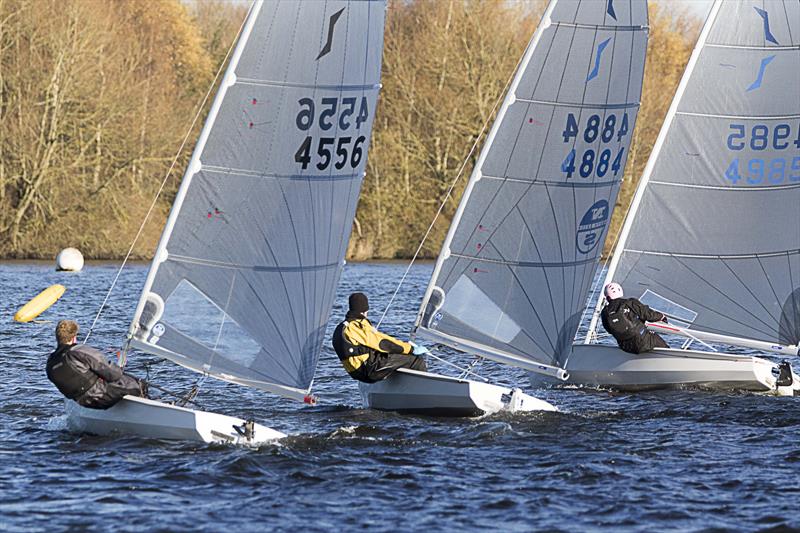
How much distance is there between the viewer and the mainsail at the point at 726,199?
1698 cm

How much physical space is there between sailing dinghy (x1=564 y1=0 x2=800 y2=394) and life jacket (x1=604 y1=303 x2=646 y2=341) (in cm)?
92

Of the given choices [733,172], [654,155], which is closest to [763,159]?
[733,172]

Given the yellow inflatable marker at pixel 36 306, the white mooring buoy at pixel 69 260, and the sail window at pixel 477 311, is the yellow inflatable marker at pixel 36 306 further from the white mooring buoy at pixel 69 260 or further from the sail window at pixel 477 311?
the white mooring buoy at pixel 69 260

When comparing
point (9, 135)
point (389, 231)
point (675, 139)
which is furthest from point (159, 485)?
point (389, 231)

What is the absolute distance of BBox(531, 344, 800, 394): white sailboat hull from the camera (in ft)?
51.7

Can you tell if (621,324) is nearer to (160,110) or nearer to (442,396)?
(442,396)

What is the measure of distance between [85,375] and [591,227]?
6.36m

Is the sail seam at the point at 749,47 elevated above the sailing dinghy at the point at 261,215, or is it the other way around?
the sail seam at the point at 749,47

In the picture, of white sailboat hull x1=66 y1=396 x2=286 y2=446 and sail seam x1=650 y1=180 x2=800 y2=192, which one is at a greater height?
sail seam x1=650 y1=180 x2=800 y2=192

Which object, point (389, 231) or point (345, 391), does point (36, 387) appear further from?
point (389, 231)

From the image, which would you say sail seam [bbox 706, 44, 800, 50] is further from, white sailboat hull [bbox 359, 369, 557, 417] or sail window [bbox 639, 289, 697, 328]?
white sailboat hull [bbox 359, 369, 557, 417]

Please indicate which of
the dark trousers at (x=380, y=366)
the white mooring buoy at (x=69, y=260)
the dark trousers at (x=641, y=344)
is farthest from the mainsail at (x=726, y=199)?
the white mooring buoy at (x=69, y=260)

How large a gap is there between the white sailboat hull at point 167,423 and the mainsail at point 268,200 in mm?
515

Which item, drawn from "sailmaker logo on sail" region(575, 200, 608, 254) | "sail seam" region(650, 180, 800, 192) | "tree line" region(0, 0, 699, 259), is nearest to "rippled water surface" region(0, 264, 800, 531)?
"sailmaker logo on sail" region(575, 200, 608, 254)
